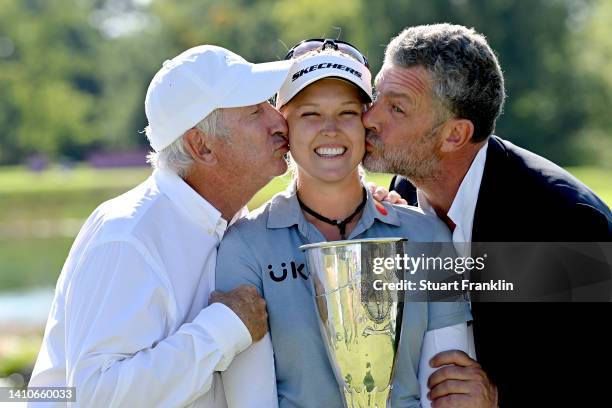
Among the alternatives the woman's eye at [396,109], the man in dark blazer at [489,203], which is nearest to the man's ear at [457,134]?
the man in dark blazer at [489,203]

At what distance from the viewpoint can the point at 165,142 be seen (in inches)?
164

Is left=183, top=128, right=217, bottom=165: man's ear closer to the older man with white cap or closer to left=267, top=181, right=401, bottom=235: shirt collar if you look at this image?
the older man with white cap

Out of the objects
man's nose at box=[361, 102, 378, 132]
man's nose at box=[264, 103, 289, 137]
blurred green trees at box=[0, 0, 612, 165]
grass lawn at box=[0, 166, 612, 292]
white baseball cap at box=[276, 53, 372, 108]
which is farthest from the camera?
blurred green trees at box=[0, 0, 612, 165]

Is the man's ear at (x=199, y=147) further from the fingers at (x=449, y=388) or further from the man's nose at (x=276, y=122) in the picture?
the fingers at (x=449, y=388)

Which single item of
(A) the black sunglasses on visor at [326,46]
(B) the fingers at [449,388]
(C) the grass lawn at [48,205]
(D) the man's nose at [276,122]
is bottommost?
(B) the fingers at [449,388]

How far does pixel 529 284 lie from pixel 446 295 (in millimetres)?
463

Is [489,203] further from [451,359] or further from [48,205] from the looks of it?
[48,205]

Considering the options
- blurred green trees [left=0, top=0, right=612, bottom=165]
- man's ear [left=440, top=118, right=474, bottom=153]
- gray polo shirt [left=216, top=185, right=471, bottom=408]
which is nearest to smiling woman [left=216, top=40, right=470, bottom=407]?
gray polo shirt [left=216, top=185, right=471, bottom=408]

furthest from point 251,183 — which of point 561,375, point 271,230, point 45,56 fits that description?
point 45,56

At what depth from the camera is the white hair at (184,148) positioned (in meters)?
4.11

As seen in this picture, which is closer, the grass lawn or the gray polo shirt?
the gray polo shirt

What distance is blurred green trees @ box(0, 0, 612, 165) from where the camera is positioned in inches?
1834

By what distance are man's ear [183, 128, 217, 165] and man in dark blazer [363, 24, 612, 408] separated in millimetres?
711

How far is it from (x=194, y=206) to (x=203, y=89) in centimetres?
50
